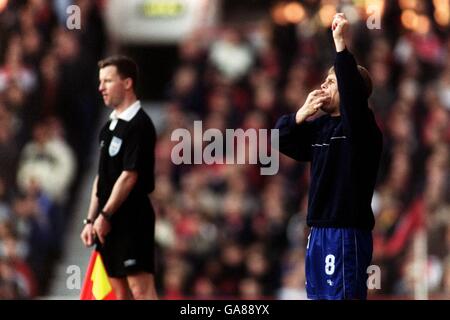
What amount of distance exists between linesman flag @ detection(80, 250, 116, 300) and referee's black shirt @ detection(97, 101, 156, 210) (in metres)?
0.49

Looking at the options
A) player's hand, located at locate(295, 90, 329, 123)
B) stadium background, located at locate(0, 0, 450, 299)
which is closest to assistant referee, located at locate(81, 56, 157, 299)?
player's hand, located at locate(295, 90, 329, 123)

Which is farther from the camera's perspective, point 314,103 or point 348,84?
point 314,103

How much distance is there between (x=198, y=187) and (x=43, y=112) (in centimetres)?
259

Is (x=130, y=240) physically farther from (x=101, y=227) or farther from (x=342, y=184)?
(x=342, y=184)

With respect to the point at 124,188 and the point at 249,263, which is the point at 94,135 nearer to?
the point at 249,263

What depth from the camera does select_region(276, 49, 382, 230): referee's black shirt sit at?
384 inches

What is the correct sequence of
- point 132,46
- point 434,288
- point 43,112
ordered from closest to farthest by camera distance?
point 434,288 < point 43,112 < point 132,46

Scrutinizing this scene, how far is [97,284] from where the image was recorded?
11547mm

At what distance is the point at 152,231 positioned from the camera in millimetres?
11453

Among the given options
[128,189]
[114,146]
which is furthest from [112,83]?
[128,189]

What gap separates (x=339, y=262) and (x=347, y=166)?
2.05 ft

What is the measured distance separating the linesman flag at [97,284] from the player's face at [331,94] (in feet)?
8.06

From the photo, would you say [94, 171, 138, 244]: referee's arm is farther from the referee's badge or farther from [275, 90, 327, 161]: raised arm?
[275, 90, 327, 161]: raised arm

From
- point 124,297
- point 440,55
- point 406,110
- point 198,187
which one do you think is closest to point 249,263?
point 198,187
